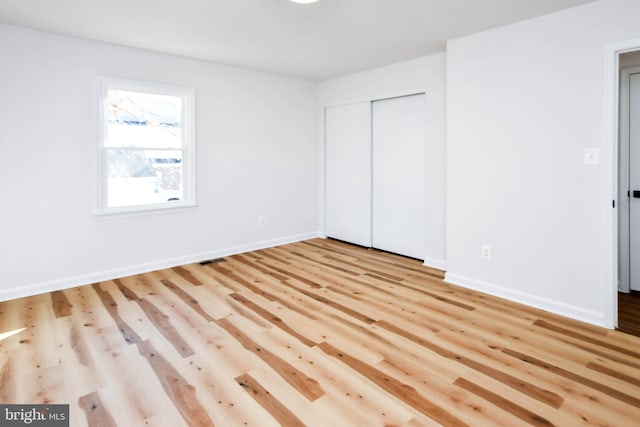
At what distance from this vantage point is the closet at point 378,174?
4.71 metres

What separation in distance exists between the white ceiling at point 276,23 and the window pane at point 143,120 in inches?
21.6

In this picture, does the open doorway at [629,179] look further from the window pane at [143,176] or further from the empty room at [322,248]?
the window pane at [143,176]

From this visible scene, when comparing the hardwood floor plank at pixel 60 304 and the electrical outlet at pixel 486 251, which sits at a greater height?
the electrical outlet at pixel 486 251

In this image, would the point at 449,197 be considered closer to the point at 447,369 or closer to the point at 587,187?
the point at 587,187

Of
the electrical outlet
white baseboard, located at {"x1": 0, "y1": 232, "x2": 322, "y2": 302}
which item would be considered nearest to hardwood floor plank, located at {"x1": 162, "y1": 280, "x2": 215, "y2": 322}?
white baseboard, located at {"x1": 0, "y1": 232, "x2": 322, "y2": 302}

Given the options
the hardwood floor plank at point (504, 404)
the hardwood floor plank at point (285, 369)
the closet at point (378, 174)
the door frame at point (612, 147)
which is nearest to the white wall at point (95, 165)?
the closet at point (378, 174)

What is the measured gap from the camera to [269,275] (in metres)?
4.18

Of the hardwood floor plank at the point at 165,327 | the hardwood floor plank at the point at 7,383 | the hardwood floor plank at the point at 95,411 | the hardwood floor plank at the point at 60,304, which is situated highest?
the hardwood floor plank at the point at 60,304

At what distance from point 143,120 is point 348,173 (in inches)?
112

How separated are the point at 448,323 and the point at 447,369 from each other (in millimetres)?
693

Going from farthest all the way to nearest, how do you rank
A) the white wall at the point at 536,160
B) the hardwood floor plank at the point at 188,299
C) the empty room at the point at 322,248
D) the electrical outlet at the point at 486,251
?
the electrical outlet at the point at 486,251 → the hardwood floor plank at the point at 188,299 → the white wall at the point at 536,160 → the empty room at the point at 322,248

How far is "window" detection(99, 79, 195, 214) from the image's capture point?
157 inches

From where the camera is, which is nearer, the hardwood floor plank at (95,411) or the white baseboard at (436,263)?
the hardwood floor plank at (95,411)

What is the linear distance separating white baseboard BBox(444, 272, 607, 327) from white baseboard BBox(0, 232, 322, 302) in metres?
2.63
